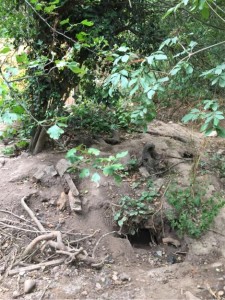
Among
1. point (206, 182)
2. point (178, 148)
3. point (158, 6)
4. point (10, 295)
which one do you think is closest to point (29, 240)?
point (10, 295)

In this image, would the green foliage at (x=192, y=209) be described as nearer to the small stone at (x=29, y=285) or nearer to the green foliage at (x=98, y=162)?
the small stone at (x=29, y=285)

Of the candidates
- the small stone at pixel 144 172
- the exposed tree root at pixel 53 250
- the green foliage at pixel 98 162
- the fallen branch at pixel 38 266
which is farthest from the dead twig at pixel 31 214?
the green foliage at pixel 98 162

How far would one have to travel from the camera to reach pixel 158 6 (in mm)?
4762

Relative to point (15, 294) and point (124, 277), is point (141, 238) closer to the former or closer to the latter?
point (124, 277)

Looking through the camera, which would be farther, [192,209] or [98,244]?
[192,209]

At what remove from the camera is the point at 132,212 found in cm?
421

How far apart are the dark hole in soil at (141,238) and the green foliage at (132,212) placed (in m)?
0.17

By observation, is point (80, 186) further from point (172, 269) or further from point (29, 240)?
point (172, 269)

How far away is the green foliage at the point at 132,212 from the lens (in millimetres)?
4203

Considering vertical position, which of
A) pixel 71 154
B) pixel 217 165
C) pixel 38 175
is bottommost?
pixel 217 165

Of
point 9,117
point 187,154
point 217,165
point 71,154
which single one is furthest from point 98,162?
point 187,154

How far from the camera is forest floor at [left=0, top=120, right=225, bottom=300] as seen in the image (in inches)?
130

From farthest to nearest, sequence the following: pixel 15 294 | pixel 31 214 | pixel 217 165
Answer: pixel 217 165
pixel 31 214
pixel 15 294

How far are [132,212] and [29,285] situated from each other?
4.88ft
